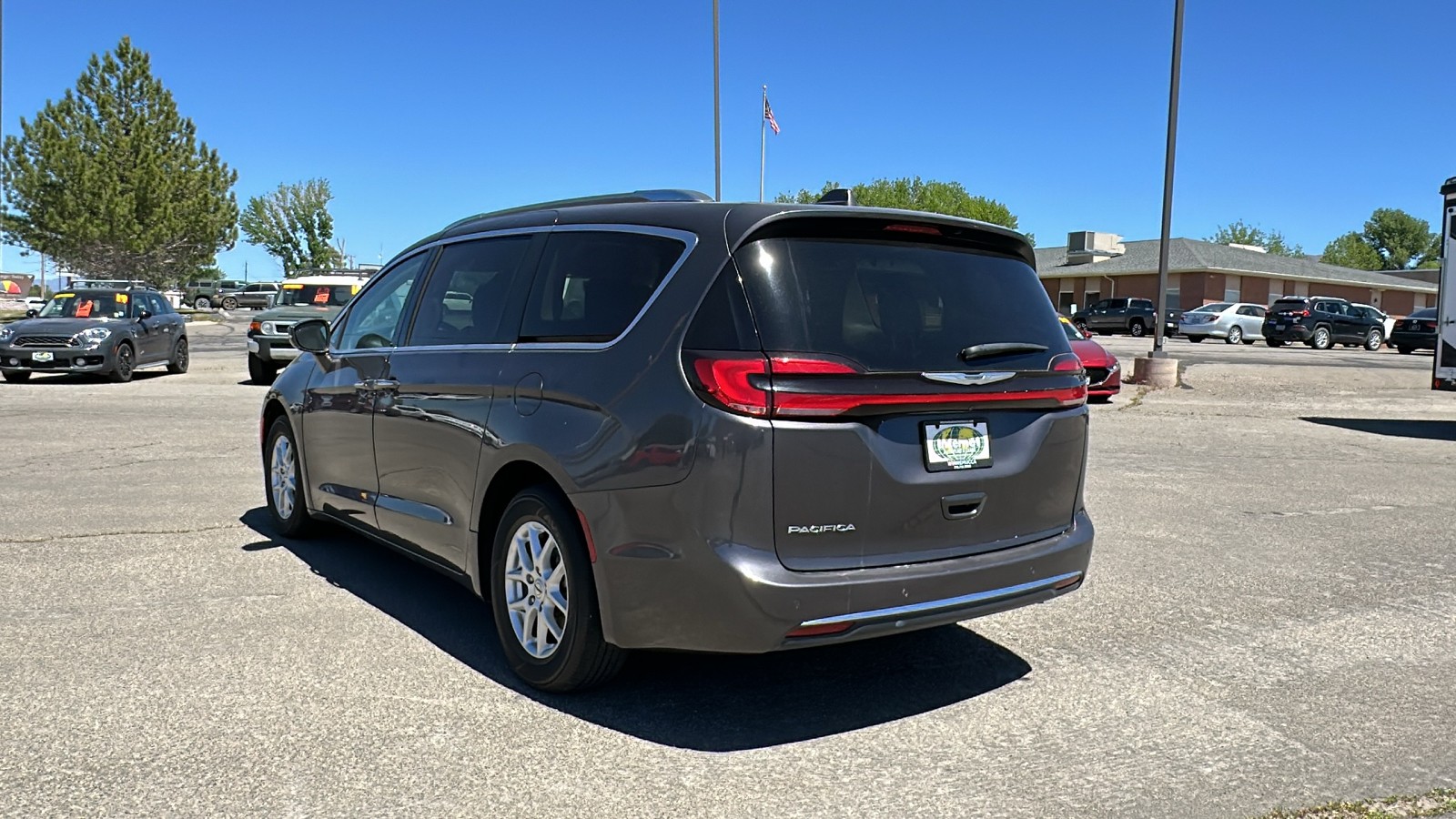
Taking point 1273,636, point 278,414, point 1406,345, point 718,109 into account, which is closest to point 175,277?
point 718,109

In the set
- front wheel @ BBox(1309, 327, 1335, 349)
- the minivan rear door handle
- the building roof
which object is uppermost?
the building roof

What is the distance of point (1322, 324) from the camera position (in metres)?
39.2

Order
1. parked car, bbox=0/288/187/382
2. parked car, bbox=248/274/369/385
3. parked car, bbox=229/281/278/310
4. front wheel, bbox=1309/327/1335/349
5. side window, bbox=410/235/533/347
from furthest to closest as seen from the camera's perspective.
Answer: parked car, bbox=229/281/278/310, front wheel, bbox=1309/327/1335/349, parked car, bbox=248/274/369/385, parked car, bbox=0/288/187/382, side window, bbox=410/235/533/347

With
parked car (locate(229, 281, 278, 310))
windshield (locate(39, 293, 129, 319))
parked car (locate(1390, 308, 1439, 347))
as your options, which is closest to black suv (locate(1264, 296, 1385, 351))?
parked car (locate(1390, 308, 1439, 347))

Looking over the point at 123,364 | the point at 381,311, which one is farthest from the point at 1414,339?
the point at 381,311

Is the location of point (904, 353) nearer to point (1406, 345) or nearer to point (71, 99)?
point (1406, 345)

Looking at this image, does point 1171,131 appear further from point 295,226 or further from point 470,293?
point 295,226

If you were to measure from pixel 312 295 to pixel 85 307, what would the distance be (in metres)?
3.52

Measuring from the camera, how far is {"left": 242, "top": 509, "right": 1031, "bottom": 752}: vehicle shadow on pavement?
12.6 ft

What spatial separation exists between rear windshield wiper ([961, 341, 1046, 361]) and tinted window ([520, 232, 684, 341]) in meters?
1.04

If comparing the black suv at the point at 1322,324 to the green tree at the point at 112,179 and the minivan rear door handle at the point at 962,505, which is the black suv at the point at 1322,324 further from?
the green tree at the point at 112,179

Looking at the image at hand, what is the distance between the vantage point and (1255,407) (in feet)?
56.5

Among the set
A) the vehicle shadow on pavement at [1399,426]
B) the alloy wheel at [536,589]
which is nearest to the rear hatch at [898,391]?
the alloy wheel at [536,589]

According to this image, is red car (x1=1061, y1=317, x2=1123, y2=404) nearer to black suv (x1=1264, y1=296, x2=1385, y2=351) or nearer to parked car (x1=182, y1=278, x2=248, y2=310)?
black suv (x1=1264, y1=296, x2=1385, y2=351)
